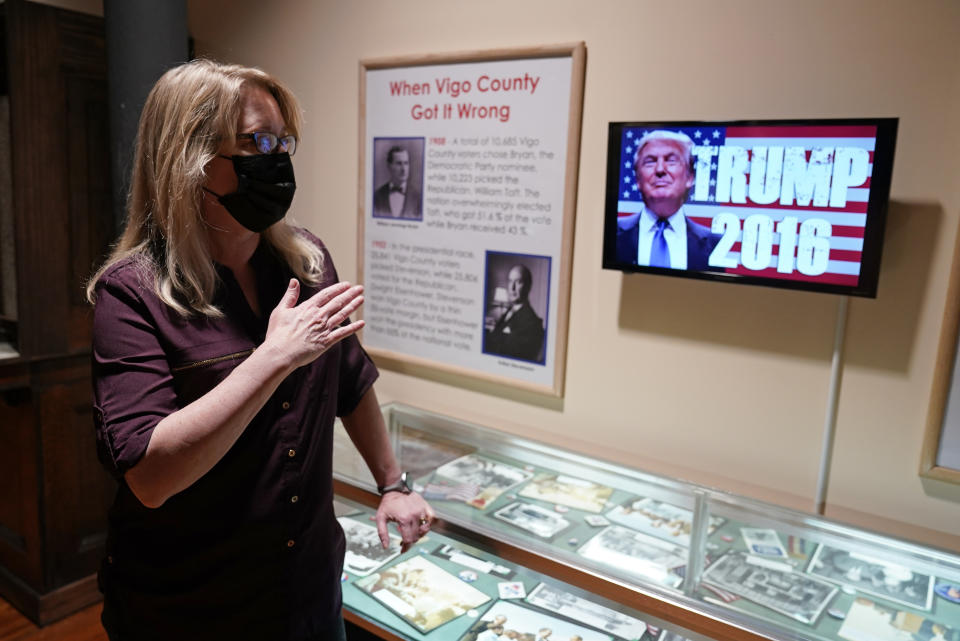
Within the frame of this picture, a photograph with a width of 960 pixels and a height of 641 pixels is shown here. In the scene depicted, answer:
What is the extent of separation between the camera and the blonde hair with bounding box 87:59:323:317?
4.33 feet

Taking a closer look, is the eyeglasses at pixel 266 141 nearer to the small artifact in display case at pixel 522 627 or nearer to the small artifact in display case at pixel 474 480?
the small artifact in display case at pixel 474 480

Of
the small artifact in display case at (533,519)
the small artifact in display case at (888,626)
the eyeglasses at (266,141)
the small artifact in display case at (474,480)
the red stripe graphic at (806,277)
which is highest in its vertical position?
the eyeglasses at (266,141)

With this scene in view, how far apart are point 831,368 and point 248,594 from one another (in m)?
1.63

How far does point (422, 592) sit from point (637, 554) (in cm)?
67

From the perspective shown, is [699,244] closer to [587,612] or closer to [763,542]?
[763,542]

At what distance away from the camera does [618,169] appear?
2.11 m

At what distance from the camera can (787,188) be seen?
1.86m

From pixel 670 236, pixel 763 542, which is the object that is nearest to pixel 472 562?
pixel 763 542

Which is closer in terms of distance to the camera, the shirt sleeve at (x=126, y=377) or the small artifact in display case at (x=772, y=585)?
the shirt sleeve at (x=126, y=377)

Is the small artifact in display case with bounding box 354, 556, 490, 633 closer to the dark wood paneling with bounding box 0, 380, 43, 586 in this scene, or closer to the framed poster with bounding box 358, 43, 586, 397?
the framed poster with bounding box 358, 43, 586, 397

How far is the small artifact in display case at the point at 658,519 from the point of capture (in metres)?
2.00

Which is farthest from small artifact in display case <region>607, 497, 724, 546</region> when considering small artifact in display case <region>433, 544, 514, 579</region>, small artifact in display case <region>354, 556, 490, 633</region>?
small artifact in display case <region>354, 556, 490, 633</region>

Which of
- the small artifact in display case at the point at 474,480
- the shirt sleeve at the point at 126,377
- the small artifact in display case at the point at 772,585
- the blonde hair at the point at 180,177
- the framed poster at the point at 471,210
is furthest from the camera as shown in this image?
the framed poster at the point at 471,210

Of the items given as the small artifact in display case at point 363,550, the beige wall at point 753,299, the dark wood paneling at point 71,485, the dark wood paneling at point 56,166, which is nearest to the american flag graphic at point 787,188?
the beige wall at point 753,299
